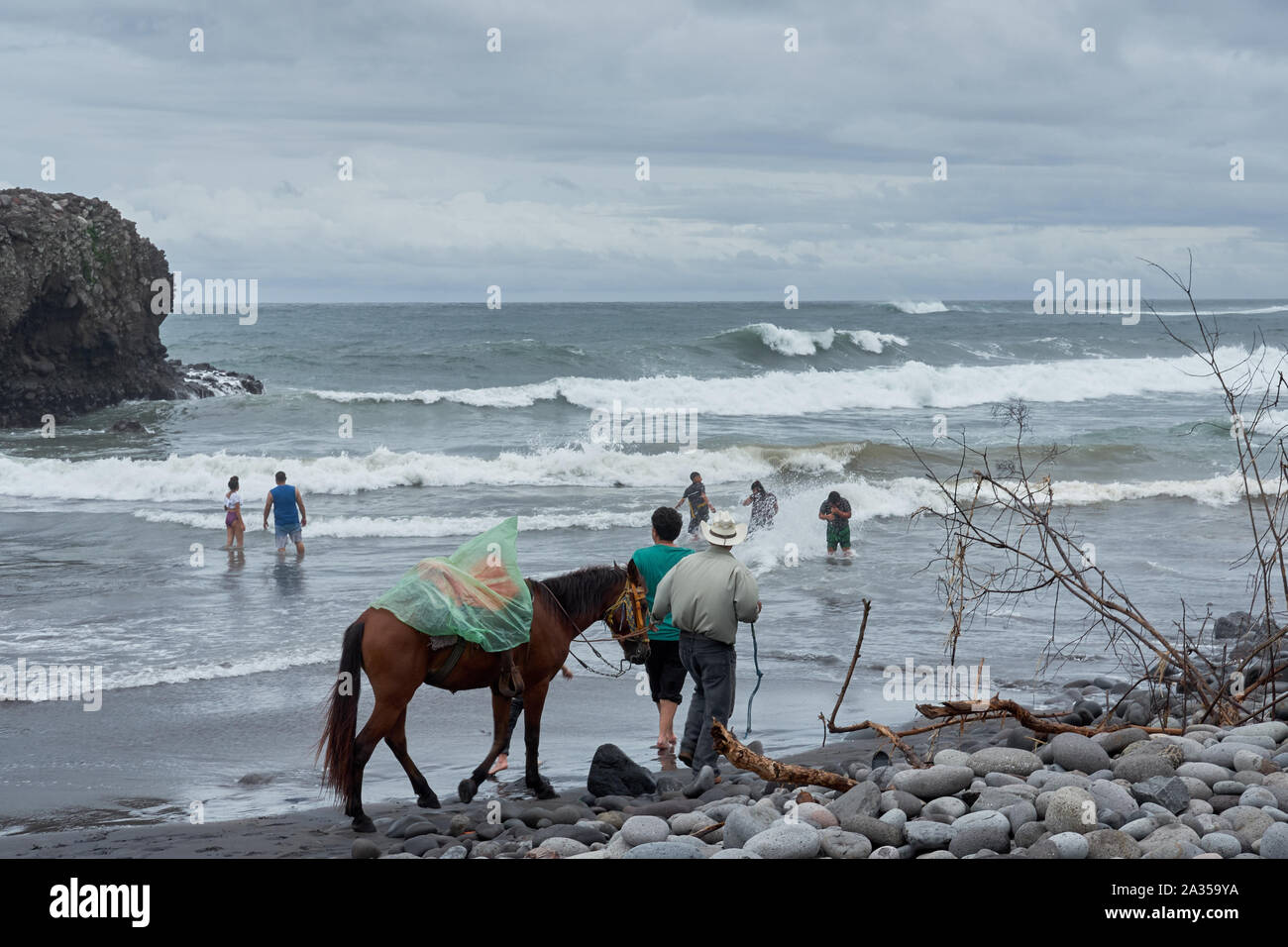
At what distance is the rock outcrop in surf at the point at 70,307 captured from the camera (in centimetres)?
3111

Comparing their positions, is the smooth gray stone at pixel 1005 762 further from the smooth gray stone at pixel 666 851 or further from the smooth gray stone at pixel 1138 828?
the smooth gray stone at pixel 666 851

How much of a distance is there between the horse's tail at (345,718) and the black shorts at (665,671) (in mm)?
2236

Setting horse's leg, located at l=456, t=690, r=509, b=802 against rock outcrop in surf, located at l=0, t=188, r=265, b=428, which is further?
rock outcrop in surf, located at l=0, t=188, r=265, b=428

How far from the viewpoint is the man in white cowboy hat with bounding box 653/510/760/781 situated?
7.72 meters

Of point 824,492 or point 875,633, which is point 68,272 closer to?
point 824,492

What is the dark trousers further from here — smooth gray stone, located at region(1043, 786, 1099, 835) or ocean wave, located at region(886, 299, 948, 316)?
ocean wave, located at region(886, 299, 948, 316)

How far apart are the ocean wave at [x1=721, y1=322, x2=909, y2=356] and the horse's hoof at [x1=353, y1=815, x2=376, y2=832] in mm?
50410

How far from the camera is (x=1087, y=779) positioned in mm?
5680

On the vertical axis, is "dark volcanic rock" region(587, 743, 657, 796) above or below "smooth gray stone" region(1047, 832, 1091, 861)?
below

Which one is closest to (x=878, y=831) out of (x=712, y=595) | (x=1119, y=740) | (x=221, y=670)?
(x=1119, y=740)

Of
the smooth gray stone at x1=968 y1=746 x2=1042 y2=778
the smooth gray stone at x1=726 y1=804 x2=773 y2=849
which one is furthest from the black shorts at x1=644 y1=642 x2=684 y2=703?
the smooth gray stone at x1=726 y1=804 x2=773 y2=849

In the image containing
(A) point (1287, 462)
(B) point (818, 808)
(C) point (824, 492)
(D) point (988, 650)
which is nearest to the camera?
(B) point (818, 808)
